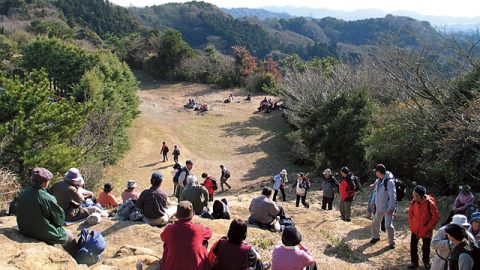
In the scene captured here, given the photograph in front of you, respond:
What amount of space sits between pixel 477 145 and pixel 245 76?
3609 centimetres

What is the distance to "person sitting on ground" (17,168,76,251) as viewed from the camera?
222 inches

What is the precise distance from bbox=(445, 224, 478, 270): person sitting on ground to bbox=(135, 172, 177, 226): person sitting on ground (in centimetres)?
465

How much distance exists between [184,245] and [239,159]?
2122 centimetres

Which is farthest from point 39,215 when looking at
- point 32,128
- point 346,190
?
point 32,128

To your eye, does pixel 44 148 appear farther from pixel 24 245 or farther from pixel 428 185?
pixel 428 185

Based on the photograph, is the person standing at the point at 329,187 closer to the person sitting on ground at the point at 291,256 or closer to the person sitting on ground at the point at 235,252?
the person sitting on ground at the point at 291,256

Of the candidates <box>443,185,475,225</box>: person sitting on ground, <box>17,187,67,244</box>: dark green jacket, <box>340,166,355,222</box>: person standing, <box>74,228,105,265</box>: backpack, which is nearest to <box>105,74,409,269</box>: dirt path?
<box>340,166,355,222</box>: person standing

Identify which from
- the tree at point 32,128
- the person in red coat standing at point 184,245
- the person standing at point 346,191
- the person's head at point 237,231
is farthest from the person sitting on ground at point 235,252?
the tree at point 32,128

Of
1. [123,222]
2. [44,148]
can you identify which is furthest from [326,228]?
[44,148]

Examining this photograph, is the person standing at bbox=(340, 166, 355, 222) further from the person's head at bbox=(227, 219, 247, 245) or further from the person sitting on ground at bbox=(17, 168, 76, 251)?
the person sitting on ground at bbox=(17, 168, 76, 251)

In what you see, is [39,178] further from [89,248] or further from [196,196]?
[196,196]

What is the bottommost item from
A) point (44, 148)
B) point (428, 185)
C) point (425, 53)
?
point (428, 185)

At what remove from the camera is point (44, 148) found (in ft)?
46.0

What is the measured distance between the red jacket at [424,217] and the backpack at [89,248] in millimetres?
4904
